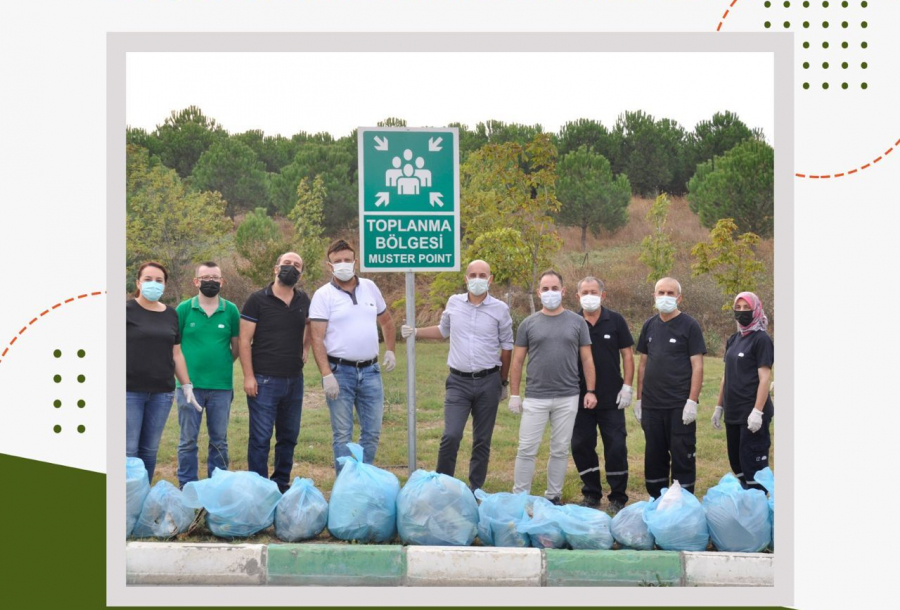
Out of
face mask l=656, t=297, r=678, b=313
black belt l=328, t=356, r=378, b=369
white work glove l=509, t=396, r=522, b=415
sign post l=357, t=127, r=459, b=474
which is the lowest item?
white work glove l=509, t=396, r=522, b=415

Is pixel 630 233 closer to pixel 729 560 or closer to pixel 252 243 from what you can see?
pixel 252 243

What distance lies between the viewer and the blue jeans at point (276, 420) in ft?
21.9

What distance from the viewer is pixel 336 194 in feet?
70.5

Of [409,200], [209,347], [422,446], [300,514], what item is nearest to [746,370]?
[409,200]

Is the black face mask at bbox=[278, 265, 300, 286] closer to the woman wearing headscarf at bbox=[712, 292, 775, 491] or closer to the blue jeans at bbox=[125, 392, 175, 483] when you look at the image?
the blue jeans at bbox=[125, 392, 175, 483]

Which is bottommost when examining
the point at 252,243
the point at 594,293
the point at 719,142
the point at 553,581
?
the point at 553,581

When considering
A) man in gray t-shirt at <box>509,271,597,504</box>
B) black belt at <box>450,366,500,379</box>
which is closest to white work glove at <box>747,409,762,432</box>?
man in gray t-shirt at <box>509,271,597,504</box>

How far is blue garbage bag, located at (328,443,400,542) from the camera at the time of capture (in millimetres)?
5875

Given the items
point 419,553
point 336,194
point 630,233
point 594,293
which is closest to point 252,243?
point 336,194

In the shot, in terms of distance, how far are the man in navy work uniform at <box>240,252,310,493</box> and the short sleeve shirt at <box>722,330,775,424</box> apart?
→ 3.02 metres

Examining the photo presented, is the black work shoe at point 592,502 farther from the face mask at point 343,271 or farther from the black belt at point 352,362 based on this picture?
the face mask at point 343,271

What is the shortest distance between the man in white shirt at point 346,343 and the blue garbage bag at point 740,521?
91.8 inches

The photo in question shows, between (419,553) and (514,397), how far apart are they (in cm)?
158

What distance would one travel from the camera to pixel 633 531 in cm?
579
